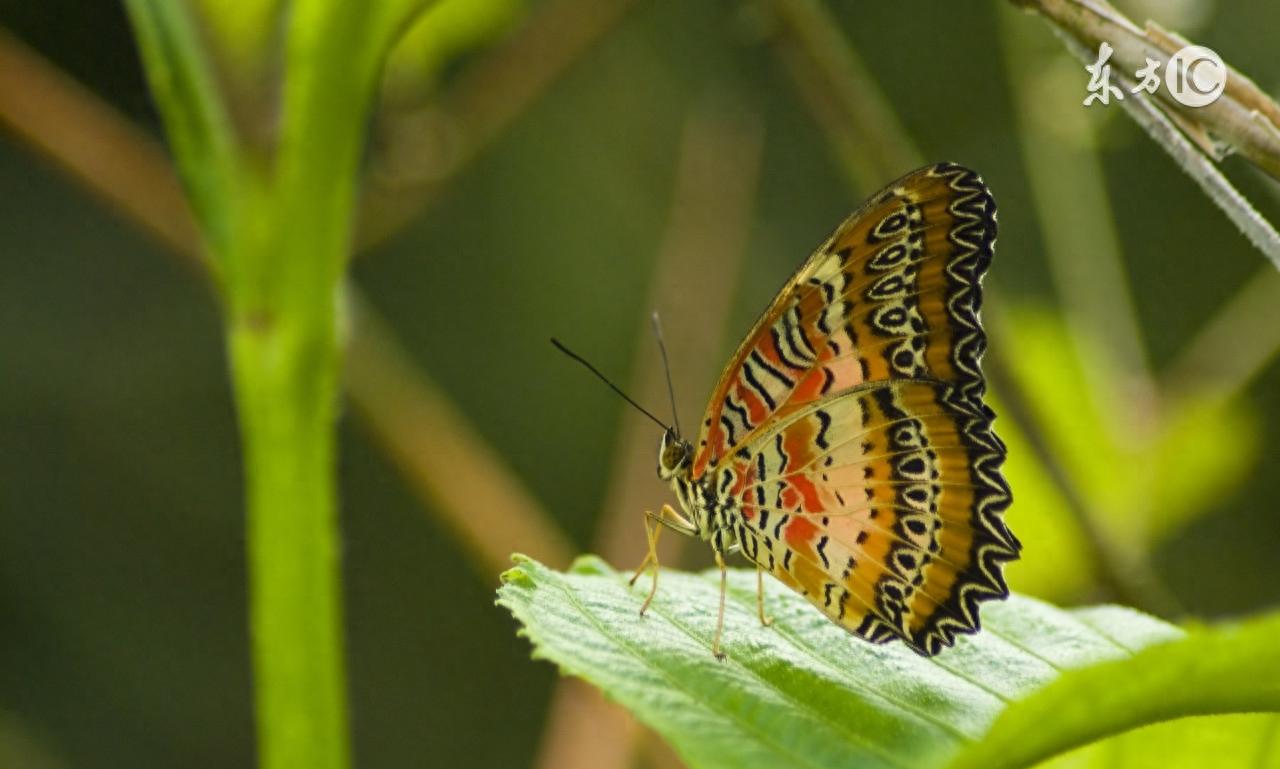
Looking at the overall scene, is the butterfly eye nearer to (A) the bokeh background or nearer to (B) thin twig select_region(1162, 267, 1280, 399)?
(A) the bokeh background

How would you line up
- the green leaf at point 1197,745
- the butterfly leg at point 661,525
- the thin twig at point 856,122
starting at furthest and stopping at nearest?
the thin twig at point 856,122 < the butterfly leg at point 661,525 < the green leaf at point 1197,745

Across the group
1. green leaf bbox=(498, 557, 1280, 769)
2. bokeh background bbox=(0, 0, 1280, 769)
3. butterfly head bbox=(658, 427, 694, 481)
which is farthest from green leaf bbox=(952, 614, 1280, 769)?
bokeh background bbox=(0, 0, 1280, 769)

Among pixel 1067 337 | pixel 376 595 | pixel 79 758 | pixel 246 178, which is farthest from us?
pixel 376 595

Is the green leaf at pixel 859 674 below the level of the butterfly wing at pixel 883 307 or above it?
below

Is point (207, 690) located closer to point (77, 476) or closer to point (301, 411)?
point (77, 476)

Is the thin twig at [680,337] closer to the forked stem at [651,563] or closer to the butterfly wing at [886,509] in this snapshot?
the forked stem at [651,563]

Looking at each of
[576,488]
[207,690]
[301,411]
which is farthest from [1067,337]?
[207,690]

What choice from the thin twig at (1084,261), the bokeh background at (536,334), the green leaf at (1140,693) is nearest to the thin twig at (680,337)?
the bokeh background at (536,334)
